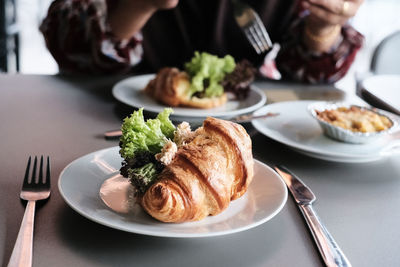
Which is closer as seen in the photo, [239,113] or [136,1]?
[239,113]

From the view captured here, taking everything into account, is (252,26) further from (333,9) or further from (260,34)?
(333,9)

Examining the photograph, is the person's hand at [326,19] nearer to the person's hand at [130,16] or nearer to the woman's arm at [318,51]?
the woman's arm at [318,51]

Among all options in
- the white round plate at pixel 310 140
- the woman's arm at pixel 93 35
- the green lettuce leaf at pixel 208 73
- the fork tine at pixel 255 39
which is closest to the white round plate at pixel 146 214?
the white round plate at pixel 310 140

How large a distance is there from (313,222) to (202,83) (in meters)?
0.65

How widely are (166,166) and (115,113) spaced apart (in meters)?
0.55

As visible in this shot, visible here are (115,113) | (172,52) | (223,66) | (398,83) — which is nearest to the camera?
(115,113)

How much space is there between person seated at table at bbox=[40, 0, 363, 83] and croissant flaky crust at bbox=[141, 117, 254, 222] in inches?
28.8

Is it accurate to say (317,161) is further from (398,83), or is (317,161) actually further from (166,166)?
(398,83)

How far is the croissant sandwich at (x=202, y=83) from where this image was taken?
1.20 m

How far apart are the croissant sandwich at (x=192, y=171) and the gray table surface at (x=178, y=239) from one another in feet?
0.17

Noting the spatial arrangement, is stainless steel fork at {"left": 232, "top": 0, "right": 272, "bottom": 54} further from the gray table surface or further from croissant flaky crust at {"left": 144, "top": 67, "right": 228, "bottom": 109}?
the gray table surface

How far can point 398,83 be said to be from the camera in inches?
61.2

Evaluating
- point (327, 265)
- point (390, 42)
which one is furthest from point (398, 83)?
point (327, 265)

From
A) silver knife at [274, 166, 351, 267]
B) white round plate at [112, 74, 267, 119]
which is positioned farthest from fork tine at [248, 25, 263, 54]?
silver knife at [274, 166, 351, 267]
